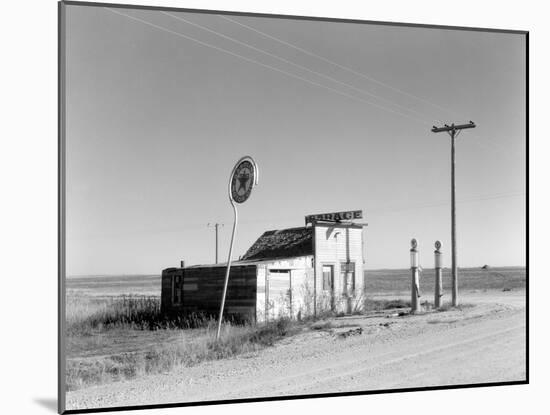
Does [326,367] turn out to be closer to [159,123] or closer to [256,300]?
[256,300]

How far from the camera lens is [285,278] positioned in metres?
14.3

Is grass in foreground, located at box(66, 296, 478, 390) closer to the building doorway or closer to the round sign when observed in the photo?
the building doorway

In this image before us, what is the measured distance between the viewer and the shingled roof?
1430cm

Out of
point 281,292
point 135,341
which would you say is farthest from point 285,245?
point 135,341

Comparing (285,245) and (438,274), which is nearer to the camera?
(285,245)

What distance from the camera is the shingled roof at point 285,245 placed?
1430 cm

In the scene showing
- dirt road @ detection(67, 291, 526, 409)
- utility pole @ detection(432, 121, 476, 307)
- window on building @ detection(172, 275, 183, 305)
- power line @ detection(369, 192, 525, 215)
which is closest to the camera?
dirt road @ detection(67, 291, 526, 409)

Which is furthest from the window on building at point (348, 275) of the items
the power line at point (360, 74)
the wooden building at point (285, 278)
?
the power line at point (360, 74)

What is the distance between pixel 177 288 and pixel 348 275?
3.43 metres

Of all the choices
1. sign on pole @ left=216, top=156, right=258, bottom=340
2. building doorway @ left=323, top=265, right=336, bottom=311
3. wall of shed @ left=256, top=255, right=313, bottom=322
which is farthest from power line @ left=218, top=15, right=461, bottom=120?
building doorway @ left=323, top=265, right=336, bottom=311

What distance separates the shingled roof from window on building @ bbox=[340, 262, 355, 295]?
2.69 feet

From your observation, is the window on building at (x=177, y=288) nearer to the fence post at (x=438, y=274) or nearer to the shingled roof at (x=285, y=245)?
the shingled roof at (x=285, y=245)

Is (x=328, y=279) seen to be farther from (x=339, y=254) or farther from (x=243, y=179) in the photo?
(x=243, y=179)

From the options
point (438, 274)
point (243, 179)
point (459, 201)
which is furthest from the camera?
point (438, 274)
